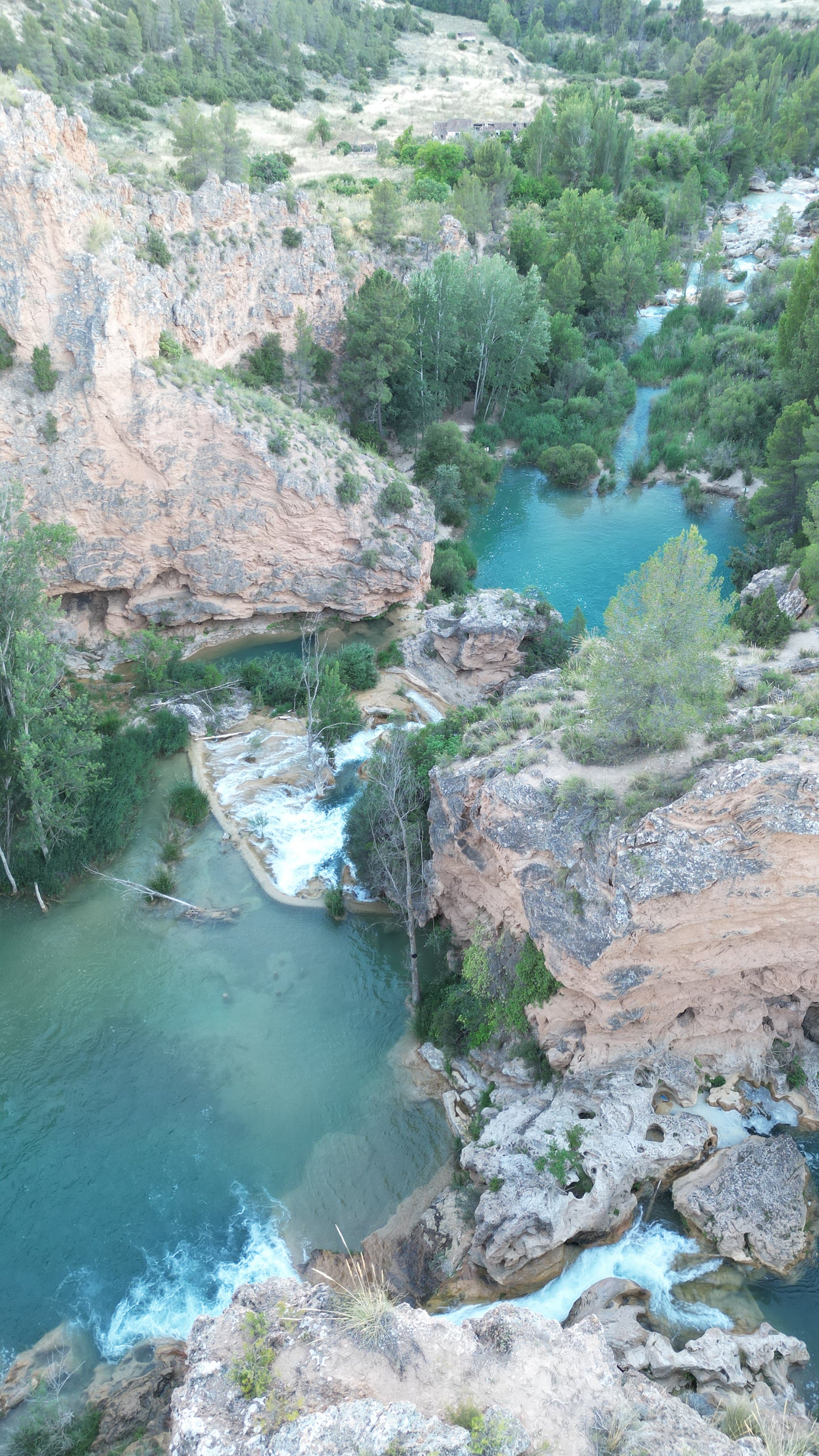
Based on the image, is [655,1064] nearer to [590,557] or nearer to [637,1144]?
[637,1144]

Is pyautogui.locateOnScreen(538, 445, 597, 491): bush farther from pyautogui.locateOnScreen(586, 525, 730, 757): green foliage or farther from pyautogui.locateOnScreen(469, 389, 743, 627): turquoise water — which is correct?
pyautogui.locateOnScreen(586, 525, 730, 757): green foliage

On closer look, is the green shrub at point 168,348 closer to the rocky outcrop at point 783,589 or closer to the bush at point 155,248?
the bush at point 155,248

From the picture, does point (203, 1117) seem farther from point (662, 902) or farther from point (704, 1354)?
point (662, 902)

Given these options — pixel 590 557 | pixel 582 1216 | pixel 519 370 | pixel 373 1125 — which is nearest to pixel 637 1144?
pixel 582 1216

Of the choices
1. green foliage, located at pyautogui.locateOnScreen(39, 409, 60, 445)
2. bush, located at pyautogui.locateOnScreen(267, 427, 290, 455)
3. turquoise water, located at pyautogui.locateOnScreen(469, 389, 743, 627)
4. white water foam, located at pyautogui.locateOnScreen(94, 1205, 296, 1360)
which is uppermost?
green foliage, located at pyautogui.locateOnScreen(39, 409, 60, 445)

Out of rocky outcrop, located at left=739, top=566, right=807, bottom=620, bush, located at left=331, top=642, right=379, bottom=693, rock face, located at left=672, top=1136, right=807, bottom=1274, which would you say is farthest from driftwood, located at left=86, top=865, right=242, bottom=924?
rocky outcrop, located at left=739, top=566, right=807, bottom=620
